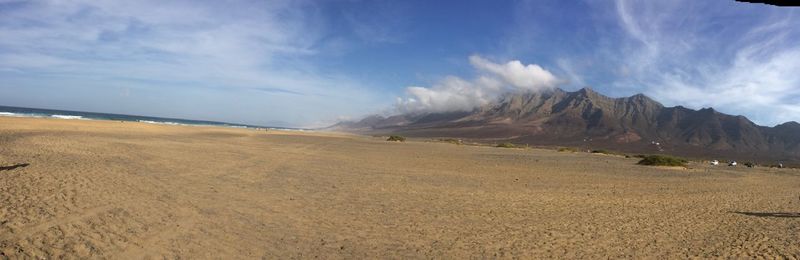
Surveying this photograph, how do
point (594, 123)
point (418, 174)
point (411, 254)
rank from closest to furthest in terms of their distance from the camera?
point (411, 254)
point (418, 174)
point (594, 123)

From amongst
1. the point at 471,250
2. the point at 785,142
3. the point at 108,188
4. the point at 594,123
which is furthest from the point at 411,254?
the point at 785,142

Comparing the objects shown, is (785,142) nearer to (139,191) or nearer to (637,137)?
(637,137)

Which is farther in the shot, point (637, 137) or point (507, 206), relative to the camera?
point (637, 137)

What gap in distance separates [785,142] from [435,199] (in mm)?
202998

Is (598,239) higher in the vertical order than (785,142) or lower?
lower

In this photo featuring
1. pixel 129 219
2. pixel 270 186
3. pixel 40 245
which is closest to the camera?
pixel 40 245

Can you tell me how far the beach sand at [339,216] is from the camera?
905cm

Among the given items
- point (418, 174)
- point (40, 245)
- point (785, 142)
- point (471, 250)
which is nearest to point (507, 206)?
point (471, 250)

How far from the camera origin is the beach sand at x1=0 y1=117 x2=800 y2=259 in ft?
29.7

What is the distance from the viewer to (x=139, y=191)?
13.3 m

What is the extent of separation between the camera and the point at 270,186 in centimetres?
1662

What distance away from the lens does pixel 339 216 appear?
12258 millimetres

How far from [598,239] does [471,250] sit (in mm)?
3779

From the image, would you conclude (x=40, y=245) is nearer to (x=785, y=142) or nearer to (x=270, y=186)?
(x=270, y=186)
